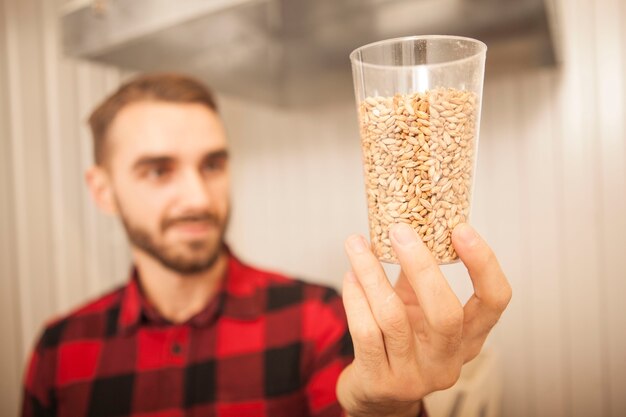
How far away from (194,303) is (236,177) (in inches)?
23.2

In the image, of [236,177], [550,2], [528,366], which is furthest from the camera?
[236,177]

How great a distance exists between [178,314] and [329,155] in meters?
0.50

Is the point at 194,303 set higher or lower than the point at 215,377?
higher

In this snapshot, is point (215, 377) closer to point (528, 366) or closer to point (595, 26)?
point (528, 366)

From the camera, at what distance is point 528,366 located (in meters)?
0.54

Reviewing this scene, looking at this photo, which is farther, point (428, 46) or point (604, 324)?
point (604, 324)

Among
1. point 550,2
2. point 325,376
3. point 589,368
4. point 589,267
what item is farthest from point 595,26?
point 325,376

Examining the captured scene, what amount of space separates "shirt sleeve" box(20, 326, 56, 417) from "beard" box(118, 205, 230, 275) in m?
0.34

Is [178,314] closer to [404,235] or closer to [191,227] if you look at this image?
[191,227]

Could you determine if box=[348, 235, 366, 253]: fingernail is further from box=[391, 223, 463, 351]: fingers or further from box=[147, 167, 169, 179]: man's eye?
box=[147, 167, 169, 179]: man's eye

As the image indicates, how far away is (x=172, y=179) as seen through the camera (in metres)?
0.83

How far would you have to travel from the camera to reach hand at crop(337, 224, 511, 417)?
296 millimetres

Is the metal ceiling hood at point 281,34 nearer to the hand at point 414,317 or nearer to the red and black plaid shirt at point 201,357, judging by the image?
the hand at point 414,317

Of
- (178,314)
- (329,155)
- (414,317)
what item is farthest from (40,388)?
(414,317)
